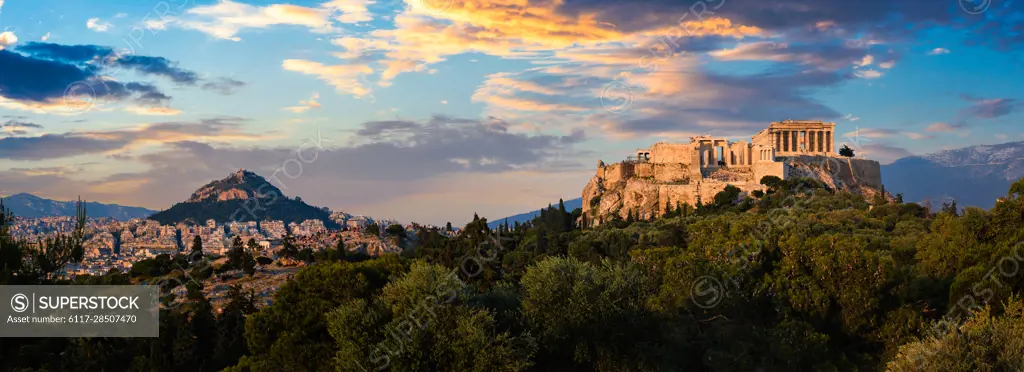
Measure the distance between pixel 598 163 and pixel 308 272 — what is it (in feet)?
335

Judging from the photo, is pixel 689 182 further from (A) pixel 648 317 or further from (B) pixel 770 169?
(A) pixel 648 317

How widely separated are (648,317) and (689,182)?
80.5m

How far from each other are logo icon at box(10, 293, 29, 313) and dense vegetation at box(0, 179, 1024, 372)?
3.27ft

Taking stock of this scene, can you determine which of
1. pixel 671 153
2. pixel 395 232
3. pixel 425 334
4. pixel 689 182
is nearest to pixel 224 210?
pixel 395 232

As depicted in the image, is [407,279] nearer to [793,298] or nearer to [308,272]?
[308,272]

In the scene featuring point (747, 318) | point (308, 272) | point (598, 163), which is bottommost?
point (747, 318)

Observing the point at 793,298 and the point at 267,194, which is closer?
the point at 793,298

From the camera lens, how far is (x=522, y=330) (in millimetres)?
27859

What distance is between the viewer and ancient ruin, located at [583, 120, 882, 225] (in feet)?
348

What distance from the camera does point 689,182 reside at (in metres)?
108

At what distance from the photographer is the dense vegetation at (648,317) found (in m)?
25.5

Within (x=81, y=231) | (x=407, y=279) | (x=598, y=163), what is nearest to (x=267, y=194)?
(x=598, y=163)

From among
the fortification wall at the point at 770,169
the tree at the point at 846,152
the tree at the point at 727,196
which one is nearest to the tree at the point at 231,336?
the tree at the point at 727,196

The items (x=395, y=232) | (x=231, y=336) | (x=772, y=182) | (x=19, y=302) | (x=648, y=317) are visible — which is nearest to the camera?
(x=648, y=317)
